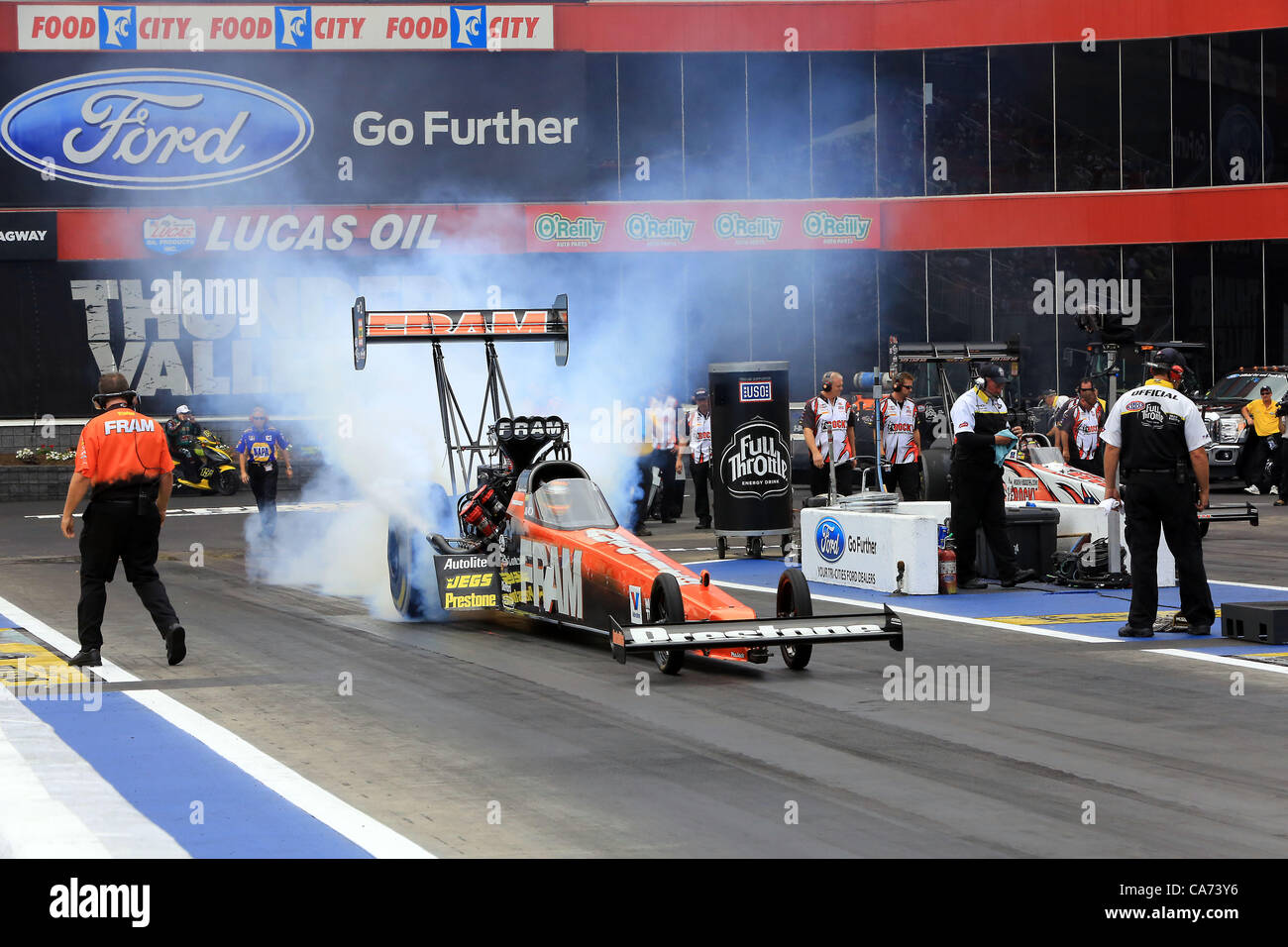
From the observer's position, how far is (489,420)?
68.4 ft

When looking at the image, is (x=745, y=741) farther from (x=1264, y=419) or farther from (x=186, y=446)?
(x=186, y=446)

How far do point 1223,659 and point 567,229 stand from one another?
87.2ft

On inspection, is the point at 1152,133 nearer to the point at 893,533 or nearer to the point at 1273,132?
the point at 1273,132

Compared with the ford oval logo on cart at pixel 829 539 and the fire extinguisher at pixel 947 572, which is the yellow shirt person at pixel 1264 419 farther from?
the fire extinguisher at pixel 947 572

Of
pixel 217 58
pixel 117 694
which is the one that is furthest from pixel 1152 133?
pixel 117 694

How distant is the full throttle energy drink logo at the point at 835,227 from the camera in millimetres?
37125

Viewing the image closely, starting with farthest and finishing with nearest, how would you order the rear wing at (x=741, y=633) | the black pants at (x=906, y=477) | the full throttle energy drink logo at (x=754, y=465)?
the black pants at (x=906, y=477)
the full throttle energy drink logo at (x=754, y=465)
the rear wing at (x=741, y=633)

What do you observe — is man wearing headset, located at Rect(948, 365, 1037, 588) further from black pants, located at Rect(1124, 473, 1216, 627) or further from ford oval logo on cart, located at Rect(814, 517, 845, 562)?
black pants, located at Rect(1124, 473, 1216, 627)

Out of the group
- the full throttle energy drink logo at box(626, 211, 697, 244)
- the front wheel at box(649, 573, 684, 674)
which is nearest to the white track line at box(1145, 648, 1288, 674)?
the front wheel at box(649, 573, 684, 674)

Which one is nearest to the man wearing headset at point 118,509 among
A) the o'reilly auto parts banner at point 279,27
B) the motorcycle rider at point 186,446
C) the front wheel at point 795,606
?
the front wheel at point 795,606

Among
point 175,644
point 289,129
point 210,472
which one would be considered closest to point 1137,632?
point 175,644

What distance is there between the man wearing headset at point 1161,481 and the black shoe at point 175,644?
683cm

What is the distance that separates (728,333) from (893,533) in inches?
865
